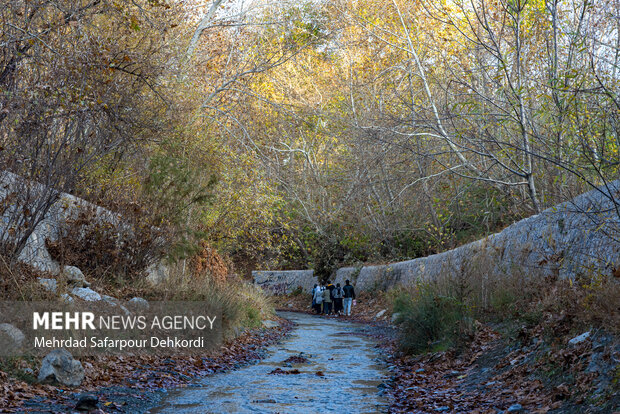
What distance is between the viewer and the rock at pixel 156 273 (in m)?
13.5

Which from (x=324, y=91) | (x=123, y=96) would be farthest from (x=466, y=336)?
(x=324, y=91)

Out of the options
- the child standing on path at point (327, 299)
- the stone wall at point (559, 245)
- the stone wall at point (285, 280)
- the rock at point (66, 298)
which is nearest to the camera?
the stone wall at point (559, 245)

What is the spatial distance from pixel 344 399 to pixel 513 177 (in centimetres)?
1058

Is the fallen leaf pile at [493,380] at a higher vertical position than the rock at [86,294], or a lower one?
lower

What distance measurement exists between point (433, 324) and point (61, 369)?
6254 mm

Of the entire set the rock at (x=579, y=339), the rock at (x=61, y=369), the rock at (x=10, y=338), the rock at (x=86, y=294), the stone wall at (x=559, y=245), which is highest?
the stone wall at (x=559, y=245)

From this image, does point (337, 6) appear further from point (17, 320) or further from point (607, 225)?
point (17, 320)

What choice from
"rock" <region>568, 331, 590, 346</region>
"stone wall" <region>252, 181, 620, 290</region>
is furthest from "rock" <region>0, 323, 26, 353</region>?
"stone wall" <region>252, 181, 620, 290</region>

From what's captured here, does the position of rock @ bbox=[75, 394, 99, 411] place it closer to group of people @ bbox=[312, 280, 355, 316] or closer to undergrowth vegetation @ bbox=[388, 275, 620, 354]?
undergrowth vegetation @ bbox=[388, 275, 620, 354]

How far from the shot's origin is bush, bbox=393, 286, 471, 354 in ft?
32.1

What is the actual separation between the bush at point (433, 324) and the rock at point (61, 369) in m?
5.72

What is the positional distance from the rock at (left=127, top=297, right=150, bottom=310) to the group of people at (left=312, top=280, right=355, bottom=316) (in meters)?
13.2

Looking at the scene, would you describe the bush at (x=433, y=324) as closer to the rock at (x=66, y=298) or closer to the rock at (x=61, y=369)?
the rock at (x=61, y=369)

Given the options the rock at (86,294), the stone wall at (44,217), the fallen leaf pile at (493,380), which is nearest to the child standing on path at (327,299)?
the stone wall at (44,217)
